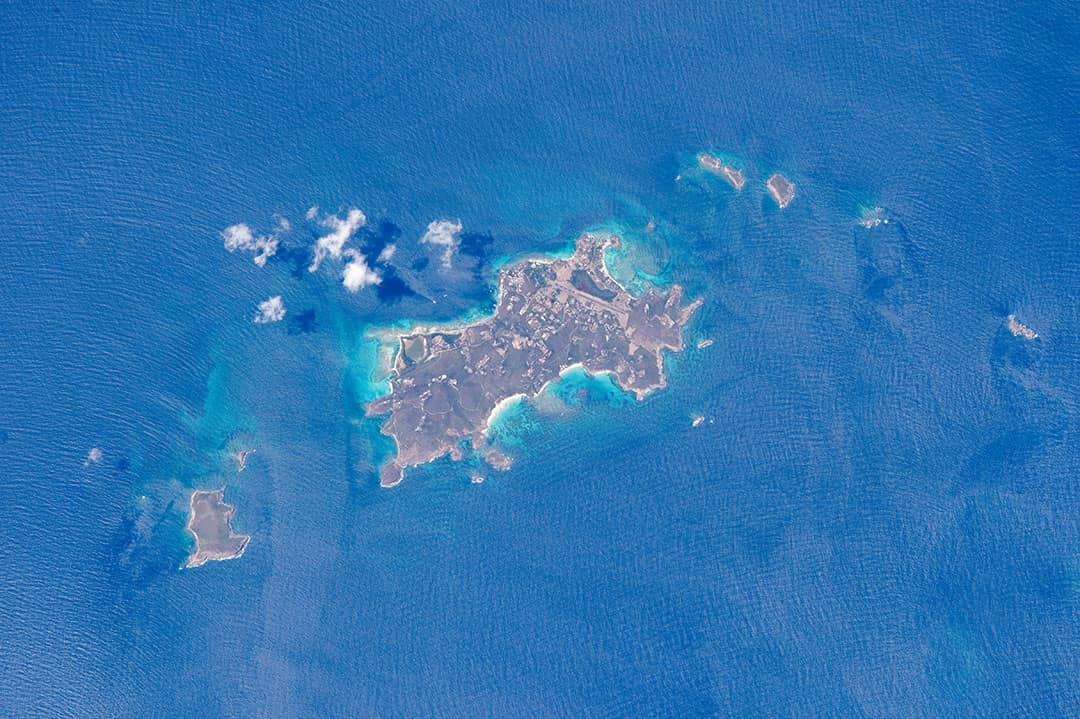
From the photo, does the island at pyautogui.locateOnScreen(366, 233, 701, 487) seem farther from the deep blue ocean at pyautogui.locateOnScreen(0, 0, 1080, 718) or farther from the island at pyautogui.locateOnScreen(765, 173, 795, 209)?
the island at pyautogui.locateOnScreen(765, 173, 795, 209)

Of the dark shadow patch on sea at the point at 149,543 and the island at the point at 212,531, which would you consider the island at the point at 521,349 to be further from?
the dark shadow patch on sea at the point at 149,543

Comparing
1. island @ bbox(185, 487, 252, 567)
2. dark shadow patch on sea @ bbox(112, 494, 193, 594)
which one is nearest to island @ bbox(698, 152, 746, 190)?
island @ bbox(185, 487, 252, 567)

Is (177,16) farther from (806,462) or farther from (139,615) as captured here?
(806,462)

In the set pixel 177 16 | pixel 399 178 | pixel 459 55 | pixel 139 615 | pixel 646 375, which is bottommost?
pixel 139 615

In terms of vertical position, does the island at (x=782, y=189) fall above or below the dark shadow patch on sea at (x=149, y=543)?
above

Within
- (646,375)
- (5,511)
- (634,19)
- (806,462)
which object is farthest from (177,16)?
(806,462)

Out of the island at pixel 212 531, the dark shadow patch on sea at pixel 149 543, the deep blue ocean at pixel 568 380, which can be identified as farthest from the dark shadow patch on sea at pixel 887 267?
the dark shadow patch on sea at pixel 149 543
